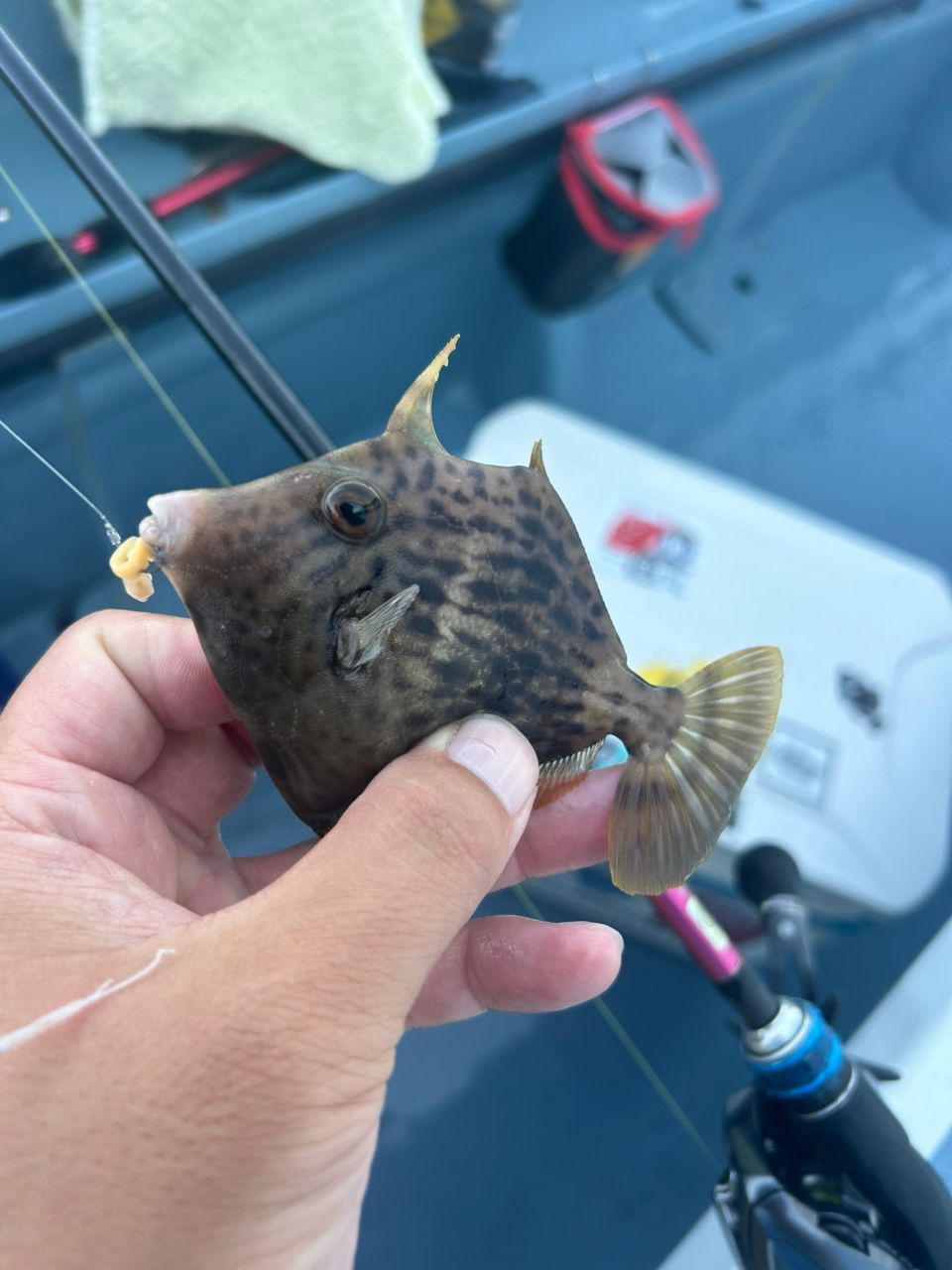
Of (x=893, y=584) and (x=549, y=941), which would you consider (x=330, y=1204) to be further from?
(x=893, y=584)

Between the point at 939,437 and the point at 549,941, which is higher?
the point at 549,941

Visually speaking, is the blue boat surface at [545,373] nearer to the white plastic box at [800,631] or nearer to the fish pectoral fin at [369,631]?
the white plastic box at [800,631]

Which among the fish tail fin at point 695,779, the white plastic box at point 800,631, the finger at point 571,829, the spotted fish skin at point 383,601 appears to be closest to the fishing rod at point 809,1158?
the finger at point 571,829

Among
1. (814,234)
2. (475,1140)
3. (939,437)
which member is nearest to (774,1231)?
(475,1140)

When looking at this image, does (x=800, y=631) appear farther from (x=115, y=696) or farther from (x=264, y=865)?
(x=115, y=696)

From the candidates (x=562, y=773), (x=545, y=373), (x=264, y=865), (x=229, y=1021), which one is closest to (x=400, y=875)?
(x=229, y=1021)
